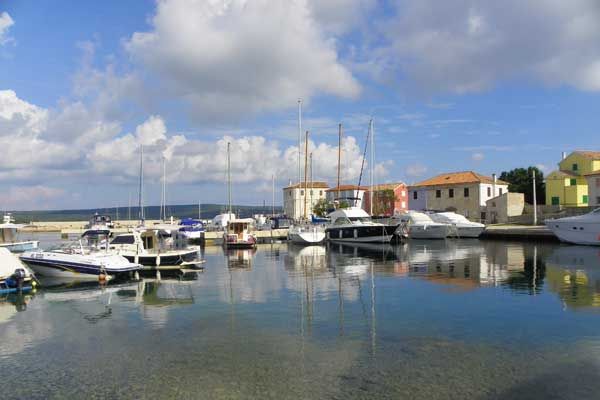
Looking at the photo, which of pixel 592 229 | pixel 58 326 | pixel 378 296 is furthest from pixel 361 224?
pixel 58 326

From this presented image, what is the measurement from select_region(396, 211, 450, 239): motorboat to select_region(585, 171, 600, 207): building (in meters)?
25.7

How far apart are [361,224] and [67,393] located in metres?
44.0

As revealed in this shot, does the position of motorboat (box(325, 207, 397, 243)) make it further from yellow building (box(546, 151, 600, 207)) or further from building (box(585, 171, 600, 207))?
yellow building (box(546, 151, 600, 207))

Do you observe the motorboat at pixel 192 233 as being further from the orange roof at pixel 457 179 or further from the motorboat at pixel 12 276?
the orange roof at pixel 457 179

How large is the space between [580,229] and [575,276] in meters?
23.5

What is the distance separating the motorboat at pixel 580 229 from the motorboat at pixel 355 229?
16.2m

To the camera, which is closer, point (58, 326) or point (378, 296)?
point (58, 326)

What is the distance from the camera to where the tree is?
84062mm

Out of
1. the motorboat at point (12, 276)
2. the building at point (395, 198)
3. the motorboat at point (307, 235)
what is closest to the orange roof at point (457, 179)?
the building at point (395, 198)

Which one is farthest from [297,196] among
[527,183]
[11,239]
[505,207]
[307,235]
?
[11,239]

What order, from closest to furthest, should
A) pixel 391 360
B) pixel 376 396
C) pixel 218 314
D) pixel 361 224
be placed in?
pixel 376 396 < pixel 391 360 < pixel 218 314 < pixel 361 224

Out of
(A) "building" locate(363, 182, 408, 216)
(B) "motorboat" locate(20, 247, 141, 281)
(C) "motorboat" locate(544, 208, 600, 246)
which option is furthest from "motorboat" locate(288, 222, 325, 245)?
(A) "building" locate(363, 182, 408, 216)

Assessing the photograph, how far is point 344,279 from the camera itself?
27078 millimetres

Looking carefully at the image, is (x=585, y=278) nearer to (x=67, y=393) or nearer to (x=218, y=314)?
(x=218, y=314)
